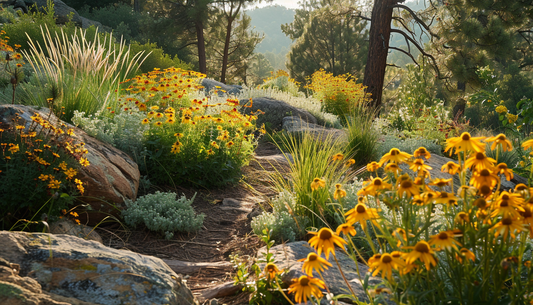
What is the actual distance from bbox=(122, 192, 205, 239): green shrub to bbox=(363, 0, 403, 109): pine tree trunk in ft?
21.1

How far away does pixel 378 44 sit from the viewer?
874cm

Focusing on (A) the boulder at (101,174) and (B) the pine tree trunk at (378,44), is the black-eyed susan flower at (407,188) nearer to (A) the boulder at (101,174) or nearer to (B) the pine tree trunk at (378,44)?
(A) the boulder at (101,174)

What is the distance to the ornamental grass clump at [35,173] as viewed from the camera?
2121 mm

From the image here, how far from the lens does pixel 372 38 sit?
8.81m

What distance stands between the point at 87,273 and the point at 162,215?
5.42 ft

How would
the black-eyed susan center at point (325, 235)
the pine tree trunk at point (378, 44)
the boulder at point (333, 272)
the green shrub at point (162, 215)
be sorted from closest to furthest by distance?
the black-eyed susan center at point (325, 235)
the boulder at point (333, 272)
the green shrub at point (162, 215)
the pine tree trunk at point (378, 44)

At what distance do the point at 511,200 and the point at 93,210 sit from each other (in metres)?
2.63

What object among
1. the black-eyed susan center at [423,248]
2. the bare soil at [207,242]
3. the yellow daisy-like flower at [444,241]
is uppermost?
the yellow daisy-like flower at [444,241]

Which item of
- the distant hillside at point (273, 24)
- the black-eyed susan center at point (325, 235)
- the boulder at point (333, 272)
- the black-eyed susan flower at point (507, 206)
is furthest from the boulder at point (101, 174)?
the distant hillside at point (273, 24)

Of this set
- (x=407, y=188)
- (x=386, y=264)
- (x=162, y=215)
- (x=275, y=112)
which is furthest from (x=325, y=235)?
(x=275, y=112)

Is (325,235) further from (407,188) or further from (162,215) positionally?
(162,215)

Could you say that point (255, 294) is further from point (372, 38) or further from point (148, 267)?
point (372, 38)

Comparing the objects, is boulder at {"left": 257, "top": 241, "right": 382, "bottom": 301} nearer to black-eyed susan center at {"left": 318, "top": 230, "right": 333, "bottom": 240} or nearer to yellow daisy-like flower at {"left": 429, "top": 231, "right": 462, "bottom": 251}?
black-eyed susan center at {"left": 318, "top": 230, "right": 333, "bottom": 240}

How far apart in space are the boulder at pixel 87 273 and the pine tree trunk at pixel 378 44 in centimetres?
770
